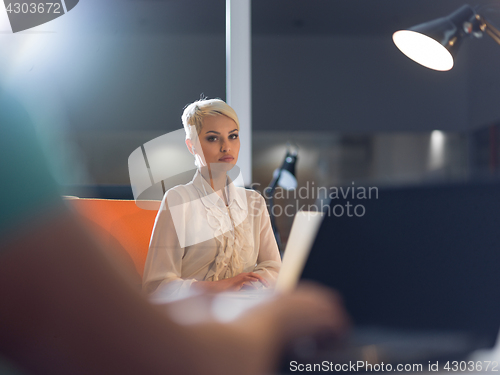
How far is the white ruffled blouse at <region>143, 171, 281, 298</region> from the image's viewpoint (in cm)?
69

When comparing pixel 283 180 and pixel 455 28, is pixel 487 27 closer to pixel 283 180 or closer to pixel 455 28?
pixel 455 28

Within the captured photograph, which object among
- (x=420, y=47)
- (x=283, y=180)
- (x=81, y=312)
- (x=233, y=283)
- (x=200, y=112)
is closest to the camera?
(x=81, y=312)

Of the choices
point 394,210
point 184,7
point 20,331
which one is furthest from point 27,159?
point 184,7

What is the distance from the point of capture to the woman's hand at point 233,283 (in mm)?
672

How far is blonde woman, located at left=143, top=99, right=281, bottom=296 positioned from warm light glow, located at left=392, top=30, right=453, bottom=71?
0.47 metres

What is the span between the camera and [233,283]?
26.7 inches

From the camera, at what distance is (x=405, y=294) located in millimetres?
199

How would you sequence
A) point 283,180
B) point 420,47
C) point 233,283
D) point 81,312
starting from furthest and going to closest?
point 283,180
point 420,47
point 233,283
point 81,312

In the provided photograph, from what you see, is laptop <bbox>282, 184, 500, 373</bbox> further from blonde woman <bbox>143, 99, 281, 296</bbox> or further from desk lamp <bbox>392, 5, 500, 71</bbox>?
desk lamp <bbox>392, 5, 500, 71</bbox>

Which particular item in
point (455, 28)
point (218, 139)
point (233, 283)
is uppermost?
point (455, 28)

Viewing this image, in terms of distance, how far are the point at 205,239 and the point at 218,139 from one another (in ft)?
0.75

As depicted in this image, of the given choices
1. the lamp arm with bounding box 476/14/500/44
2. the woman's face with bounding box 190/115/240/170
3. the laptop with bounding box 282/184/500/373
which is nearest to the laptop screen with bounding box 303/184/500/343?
the laptop with bounding box 282/184/500/373

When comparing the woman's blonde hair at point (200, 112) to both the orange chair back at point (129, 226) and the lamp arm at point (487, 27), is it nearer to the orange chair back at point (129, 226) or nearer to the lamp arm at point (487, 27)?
the orange chair back at point (129, 226)

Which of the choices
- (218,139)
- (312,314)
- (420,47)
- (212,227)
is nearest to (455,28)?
(420,47)
